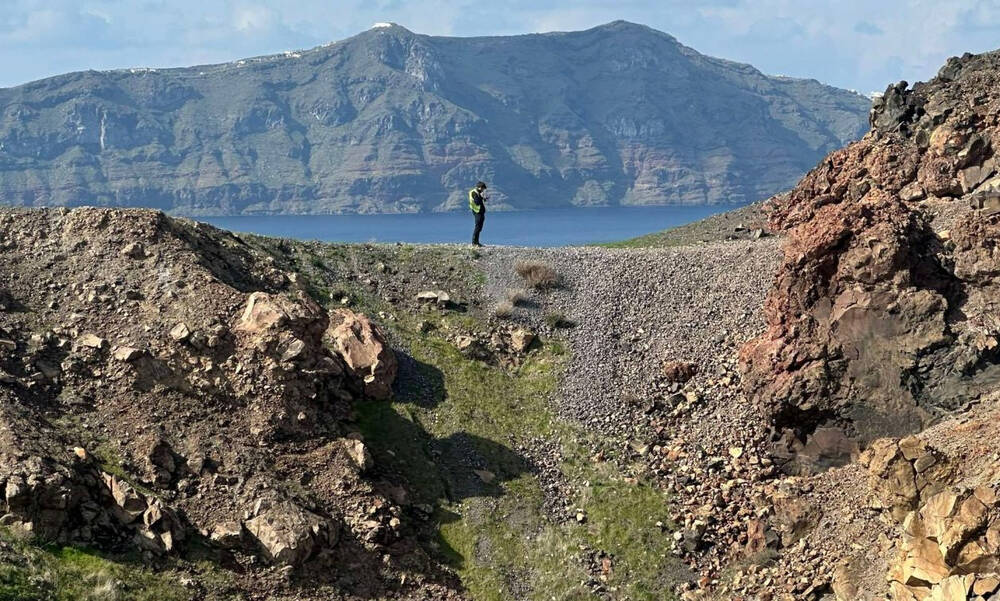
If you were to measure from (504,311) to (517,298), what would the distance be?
1.04 metres

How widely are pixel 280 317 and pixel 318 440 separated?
3.54 metres

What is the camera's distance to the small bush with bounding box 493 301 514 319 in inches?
1298

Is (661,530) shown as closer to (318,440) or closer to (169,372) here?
(318,440)

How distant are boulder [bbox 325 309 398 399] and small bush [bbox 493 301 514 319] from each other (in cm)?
546

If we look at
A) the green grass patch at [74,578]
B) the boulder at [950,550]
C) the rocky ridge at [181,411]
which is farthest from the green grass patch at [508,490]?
the green grass patch at [74,578]

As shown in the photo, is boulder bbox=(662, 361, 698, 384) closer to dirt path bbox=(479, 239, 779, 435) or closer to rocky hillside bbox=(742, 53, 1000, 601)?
dirt path bbox=(479, 239, 779, 435)

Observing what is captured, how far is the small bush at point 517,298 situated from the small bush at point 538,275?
80 cm

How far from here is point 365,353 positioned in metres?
27.8

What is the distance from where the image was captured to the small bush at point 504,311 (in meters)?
33.0

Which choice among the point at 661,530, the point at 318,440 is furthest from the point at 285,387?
the point at 661,530

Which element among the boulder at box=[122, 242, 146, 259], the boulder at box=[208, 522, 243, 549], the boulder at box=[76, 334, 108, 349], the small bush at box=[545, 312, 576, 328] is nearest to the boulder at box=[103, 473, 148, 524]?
the boulder at box=[208, 522, 243, 549]

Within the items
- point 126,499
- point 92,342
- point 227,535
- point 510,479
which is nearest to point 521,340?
point 510,479

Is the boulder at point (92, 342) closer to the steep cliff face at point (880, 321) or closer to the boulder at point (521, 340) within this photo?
the boulder at point (521, 340)

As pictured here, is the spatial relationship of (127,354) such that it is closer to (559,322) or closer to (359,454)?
(359,454)
